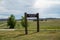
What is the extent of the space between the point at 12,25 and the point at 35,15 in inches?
1122

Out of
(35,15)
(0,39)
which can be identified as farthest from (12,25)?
(0,39)

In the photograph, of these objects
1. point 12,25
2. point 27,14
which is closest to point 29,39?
point 27,14

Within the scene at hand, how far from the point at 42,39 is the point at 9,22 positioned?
36475 millimetres

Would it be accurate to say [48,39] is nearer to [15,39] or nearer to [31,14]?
[15,39]

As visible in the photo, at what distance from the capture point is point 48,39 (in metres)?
18.1

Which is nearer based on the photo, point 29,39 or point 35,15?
point 29,39

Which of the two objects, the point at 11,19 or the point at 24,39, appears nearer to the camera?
the point at 24,39

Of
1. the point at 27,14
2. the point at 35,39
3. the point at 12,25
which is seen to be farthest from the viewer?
the point at 12,25

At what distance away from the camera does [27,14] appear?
78.8 ft

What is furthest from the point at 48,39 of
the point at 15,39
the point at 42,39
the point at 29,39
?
the point at 15,39

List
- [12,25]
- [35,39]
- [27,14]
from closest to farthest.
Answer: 1. [35,39]
2. [27,14]
3. [12,25]

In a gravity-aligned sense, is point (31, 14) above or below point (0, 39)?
above

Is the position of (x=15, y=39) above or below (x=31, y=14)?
below

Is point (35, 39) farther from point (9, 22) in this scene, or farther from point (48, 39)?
point (9, 22)
